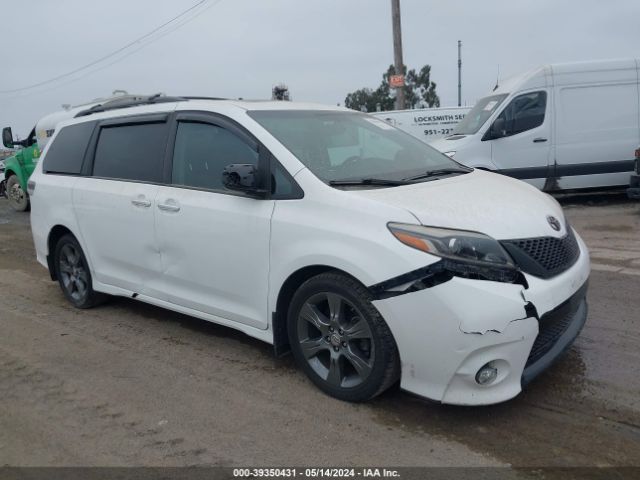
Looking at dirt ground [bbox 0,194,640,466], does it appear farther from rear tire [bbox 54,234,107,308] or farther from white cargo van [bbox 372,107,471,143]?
white cargo van [bbox 372,107,471,143]

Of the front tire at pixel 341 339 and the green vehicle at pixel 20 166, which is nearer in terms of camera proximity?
the front tire at pixel 341 339

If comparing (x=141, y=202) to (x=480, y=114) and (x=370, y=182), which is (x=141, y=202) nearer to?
(x=370, y=182)

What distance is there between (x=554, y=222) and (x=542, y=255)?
0.40 m

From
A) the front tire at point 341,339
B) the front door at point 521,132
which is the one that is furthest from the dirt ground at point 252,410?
the front door at point 521,132

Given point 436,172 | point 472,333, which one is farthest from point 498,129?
point 472,333

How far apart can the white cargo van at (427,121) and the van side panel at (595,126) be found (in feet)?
15.9

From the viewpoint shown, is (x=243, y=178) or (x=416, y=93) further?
(x=416, y=93)

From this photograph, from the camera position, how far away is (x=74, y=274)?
5500 mm

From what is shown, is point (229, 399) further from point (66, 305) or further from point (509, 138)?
point (509, 138)

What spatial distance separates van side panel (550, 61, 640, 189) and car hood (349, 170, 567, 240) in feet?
23.3

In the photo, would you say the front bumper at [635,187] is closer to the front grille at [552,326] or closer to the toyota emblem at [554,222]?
the toyota emblem at [554,222]

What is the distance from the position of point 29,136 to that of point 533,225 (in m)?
14.0

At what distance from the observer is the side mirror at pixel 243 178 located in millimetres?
3541

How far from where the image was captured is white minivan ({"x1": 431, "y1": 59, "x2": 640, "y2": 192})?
1008 centimetres
